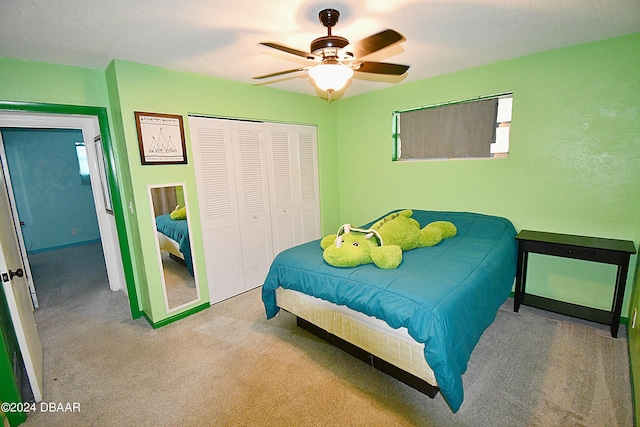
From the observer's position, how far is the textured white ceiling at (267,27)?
1611mm

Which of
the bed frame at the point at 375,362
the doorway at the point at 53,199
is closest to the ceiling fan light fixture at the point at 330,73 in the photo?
the bed frame at the point at 375,362

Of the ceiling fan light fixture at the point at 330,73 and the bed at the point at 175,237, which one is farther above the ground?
the ceiling fan light fixture at the point at 330,73

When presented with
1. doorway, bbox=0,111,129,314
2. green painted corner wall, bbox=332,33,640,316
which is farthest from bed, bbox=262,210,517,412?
doorway, bbox=0,111,129,314

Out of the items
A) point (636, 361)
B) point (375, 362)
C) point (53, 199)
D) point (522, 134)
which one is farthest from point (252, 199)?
point (53, 199)

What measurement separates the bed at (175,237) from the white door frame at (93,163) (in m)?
1.00

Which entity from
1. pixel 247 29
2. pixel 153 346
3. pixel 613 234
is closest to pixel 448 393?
pixel 613 234

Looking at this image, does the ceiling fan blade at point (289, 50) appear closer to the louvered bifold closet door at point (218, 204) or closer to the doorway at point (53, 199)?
the louvered bifold closet door at point (218, 204)

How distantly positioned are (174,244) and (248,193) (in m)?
0.94

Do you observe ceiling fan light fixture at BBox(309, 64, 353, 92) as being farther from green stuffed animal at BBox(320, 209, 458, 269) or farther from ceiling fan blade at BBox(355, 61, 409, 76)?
green stuffed animal at BBox(320, 209, 458, 269)

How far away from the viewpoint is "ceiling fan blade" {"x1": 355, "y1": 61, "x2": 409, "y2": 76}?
1763 millimetres

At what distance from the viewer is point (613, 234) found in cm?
236

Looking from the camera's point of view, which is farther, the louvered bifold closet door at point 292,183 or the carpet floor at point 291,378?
the louvered bifold closet door at point 292,183

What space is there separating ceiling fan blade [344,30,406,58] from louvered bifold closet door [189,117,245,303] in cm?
182

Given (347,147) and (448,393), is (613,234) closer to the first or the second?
(448,393)
